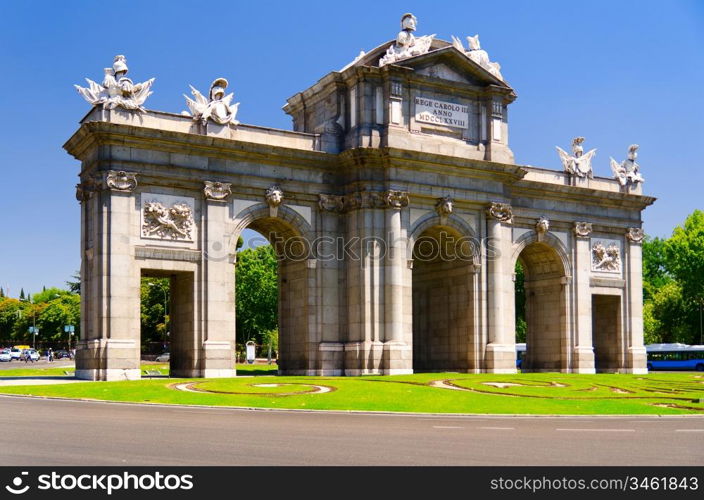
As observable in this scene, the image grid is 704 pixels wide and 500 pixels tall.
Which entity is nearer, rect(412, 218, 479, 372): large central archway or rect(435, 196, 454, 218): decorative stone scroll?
rect(435, 196, 454, 218): decorative stone scroll

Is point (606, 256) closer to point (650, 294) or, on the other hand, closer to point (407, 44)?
point (407, 44)

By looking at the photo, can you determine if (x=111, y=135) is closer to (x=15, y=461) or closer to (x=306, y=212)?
(x=306, y=212)

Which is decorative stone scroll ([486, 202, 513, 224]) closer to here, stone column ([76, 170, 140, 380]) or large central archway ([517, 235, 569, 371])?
large central archway ([517, 235, 569, 371])

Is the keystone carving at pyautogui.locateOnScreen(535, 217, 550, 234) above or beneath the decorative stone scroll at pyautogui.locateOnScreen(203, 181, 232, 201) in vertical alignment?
beneath

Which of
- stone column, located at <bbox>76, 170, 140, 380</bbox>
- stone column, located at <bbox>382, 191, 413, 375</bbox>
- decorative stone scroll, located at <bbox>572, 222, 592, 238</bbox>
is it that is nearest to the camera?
stone column, located at <bbox>76, 170, 140, 380</bbox>

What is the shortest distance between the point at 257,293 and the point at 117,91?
66.8 meters

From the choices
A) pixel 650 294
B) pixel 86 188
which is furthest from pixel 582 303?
pixel 650 294

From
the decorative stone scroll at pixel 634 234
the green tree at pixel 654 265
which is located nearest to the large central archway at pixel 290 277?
the decorative stone scroll at pixel 634 234

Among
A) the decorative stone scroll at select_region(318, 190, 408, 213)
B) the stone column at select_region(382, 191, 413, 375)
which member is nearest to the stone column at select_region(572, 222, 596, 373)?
the stone column at select_region(382, 191, 413, 375)

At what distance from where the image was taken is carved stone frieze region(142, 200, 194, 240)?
49.4 m

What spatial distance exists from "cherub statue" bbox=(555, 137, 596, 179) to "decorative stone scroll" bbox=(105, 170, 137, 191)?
33041 mm

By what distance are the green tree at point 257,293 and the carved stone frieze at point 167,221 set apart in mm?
63214

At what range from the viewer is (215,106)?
170 ft
